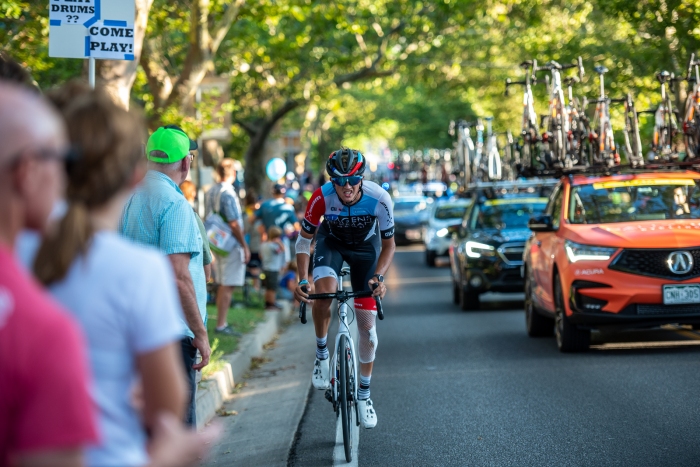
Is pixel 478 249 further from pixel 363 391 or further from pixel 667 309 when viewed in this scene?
pixel 363 391

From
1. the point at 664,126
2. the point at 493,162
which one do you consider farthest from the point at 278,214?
the point at 493,162

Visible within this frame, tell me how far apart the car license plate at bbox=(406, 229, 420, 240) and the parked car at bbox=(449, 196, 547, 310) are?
2233 cm

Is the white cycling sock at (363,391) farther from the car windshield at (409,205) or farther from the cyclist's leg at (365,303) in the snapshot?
the car windshield at (409,205)

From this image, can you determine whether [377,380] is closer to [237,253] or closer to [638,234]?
[638,234]

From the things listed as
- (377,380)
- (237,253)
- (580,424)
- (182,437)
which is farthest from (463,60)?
(182,437)

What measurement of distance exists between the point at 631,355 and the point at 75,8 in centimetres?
641

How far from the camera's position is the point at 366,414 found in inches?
318

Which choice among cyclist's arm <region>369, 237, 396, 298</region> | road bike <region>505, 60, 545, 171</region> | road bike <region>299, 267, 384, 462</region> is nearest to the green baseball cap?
road bike <region>299, 267, 384, 462</region>

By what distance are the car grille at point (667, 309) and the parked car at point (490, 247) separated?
19.4 feet

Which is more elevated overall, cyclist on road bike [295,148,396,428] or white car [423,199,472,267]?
cyclist on road bike [295,148,396,428]

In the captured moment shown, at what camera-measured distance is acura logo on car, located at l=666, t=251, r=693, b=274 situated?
38.2 ft

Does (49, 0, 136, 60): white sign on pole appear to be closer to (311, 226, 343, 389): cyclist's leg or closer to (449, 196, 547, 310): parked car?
(311, 226, 343, 389): cyclist's leg

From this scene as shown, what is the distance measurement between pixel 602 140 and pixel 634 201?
148 inches

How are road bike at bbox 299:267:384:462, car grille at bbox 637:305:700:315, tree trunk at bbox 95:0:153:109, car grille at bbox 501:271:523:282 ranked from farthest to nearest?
car grille at bbox 501:271:523:282
tree trunk at bbox 95:0:153:109
car grille at bbox 637:305:700:315
road bike at bbox 299:267:384:462
